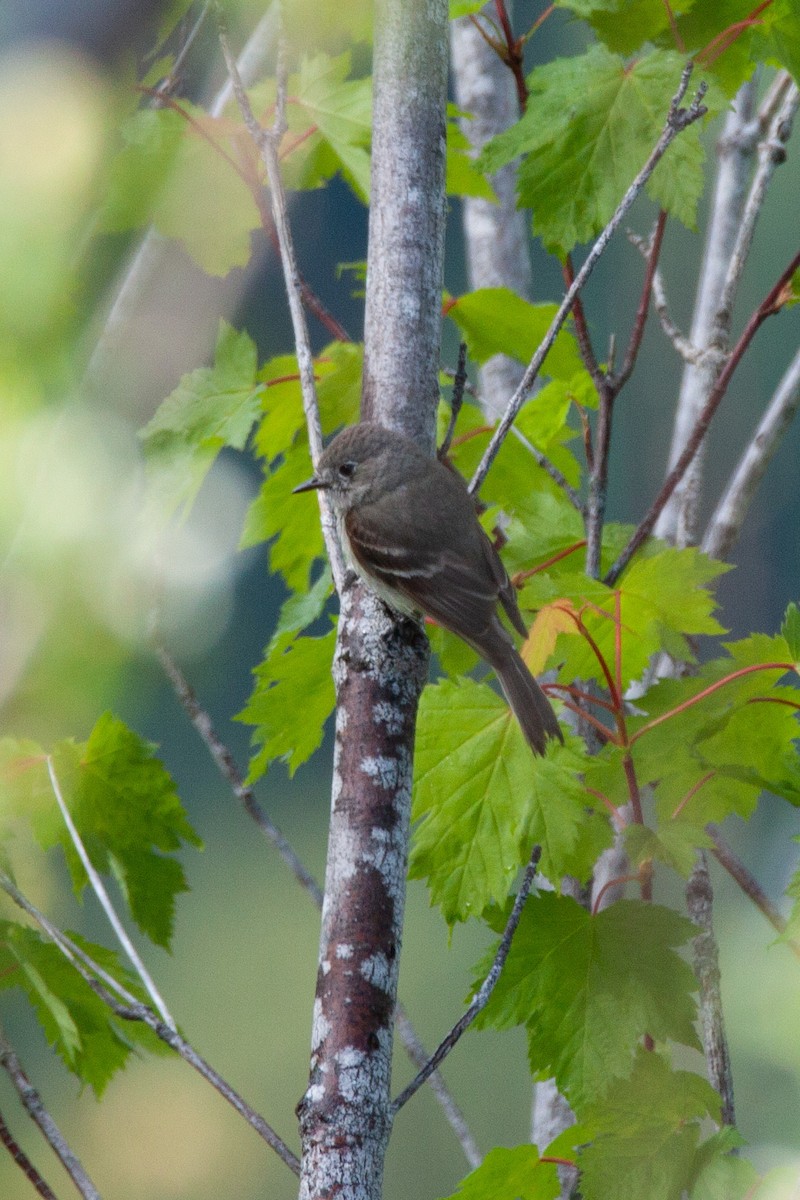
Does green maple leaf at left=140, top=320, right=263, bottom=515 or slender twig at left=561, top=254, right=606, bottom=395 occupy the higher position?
green maple leaf at left=140, top=320, right=263, bottom=515

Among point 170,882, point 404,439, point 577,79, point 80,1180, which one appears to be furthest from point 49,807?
point 577,79

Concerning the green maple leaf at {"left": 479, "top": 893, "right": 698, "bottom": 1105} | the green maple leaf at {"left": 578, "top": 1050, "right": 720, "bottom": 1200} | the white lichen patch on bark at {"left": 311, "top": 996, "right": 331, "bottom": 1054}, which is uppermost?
the white lichen patch on bark at {"left": 311, "top": 996, "right": 331, "bottom": 1054}

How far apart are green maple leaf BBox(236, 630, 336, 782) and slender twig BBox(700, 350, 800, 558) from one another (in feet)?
3.01

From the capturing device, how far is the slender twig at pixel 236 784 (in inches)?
74.3

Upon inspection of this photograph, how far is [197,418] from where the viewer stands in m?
2.21

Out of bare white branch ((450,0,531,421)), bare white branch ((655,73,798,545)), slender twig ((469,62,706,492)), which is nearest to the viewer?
slender twig ((469,62,706,492))

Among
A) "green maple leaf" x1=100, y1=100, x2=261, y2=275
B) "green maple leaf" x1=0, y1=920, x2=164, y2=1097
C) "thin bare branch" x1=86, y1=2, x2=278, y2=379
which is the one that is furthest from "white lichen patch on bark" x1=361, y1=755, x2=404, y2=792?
"green maple leaf" x1=100, y1=100, x2=261, y2=275

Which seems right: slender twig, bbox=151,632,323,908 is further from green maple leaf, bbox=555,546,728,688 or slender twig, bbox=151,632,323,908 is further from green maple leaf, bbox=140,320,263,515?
green maple leaf, bbox=555,546,728,688

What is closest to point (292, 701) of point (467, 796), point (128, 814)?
point (128, 814)

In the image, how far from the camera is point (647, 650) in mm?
1784

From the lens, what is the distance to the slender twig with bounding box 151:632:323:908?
189cm

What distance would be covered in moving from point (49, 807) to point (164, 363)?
1.06 metres

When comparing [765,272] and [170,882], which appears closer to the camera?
[170,882]

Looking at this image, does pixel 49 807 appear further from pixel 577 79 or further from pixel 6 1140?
pixel 577 79
